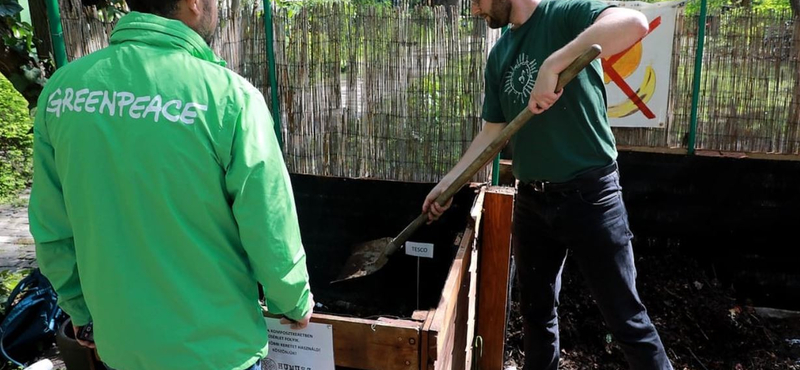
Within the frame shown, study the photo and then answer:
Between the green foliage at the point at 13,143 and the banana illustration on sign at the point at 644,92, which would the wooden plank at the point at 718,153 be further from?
the green foliage at the point at 13,143

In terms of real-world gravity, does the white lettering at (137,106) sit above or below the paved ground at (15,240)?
above

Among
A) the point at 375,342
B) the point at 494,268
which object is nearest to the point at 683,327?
the point at 494,268

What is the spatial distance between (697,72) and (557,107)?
1958 mm

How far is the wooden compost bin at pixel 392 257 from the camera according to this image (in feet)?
7.75

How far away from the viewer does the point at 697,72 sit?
3518 millimetres

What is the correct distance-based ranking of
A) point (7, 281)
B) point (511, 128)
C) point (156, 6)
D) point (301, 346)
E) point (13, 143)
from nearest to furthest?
point (156, 6)
point (301, 346)
point (511, 128)
point (7, 281)
point (13, 143)

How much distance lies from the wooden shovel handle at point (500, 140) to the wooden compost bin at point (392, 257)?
22cm

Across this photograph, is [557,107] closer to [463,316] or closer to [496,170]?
[496,170]

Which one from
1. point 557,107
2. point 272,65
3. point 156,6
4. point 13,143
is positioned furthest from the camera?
point 13,143

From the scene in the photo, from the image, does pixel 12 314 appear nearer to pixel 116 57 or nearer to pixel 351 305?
pixel 351 305

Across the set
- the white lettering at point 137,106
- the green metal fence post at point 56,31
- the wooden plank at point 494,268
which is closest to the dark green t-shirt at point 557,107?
the wooden plank at point 494,268

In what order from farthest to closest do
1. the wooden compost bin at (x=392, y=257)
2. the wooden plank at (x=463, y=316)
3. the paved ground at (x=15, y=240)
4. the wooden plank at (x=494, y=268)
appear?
the paved ground at (x=15, y=240)
the wooden plank at (x=494, y=268)
the wooden compost bin at (x=392, y=257)
the wooden plank at (x=463, y=316)

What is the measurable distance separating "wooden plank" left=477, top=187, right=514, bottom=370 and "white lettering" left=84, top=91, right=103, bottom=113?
5.98ft

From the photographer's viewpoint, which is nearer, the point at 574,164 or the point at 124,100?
the point at 124,100
